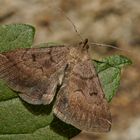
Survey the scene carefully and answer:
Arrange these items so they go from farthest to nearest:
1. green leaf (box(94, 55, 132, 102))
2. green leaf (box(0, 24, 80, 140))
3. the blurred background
Answer: the blurred background < green leaf (box(94, 55, 132, 102)) < green leaf (box(0, 24, 80, 140))

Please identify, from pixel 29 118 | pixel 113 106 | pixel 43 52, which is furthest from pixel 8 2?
pixel 29 118

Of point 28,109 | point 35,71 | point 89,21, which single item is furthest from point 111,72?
point 89,21

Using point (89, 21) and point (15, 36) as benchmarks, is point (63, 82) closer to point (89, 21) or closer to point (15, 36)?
point (15, 36)

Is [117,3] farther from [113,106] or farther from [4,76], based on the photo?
[4,76]

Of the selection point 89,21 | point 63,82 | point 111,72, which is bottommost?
point 89,21

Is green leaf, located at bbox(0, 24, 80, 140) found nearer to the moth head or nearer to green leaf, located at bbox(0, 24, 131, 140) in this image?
Result: green leaf, located at bbox(0, 24, 131, 140)

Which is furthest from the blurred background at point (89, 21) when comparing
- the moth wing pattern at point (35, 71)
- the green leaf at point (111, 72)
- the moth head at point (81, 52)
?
the green leaf at point (111, 72)

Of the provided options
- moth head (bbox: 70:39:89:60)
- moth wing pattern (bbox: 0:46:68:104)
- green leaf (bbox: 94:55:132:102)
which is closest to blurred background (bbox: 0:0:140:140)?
moth head (bbox: 70:39:89:60)
